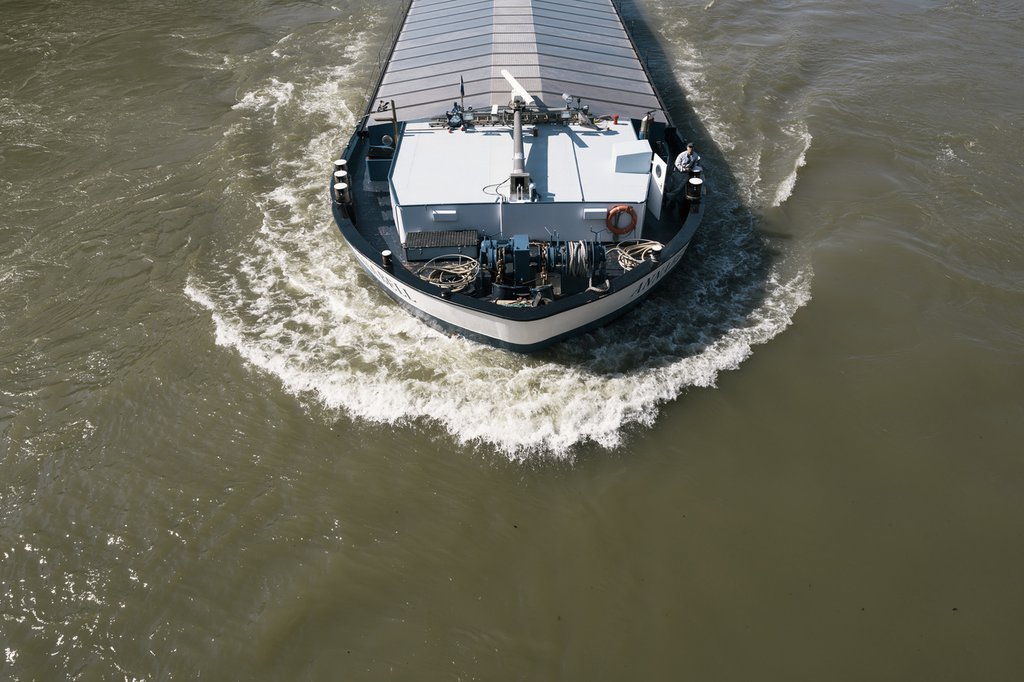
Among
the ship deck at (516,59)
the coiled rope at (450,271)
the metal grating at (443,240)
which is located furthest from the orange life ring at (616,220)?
the ship deck at (516,59)

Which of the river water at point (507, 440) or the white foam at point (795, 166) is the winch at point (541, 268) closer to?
the river water at point (507, 440)

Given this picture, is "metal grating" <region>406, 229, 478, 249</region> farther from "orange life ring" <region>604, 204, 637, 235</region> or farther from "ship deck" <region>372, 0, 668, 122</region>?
"ship deck" <region>372, 0, 668, 122</region>

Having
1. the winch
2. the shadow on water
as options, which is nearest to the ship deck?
the shadow on water

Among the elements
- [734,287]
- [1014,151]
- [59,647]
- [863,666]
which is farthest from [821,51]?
[59,647]

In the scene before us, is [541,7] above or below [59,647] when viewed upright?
above

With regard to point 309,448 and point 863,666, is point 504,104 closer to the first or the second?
point 309,448

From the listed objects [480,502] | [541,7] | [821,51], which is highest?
[541,7]

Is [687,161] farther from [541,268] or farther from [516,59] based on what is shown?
[516,59]

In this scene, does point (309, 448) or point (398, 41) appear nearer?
point (309, 448)
